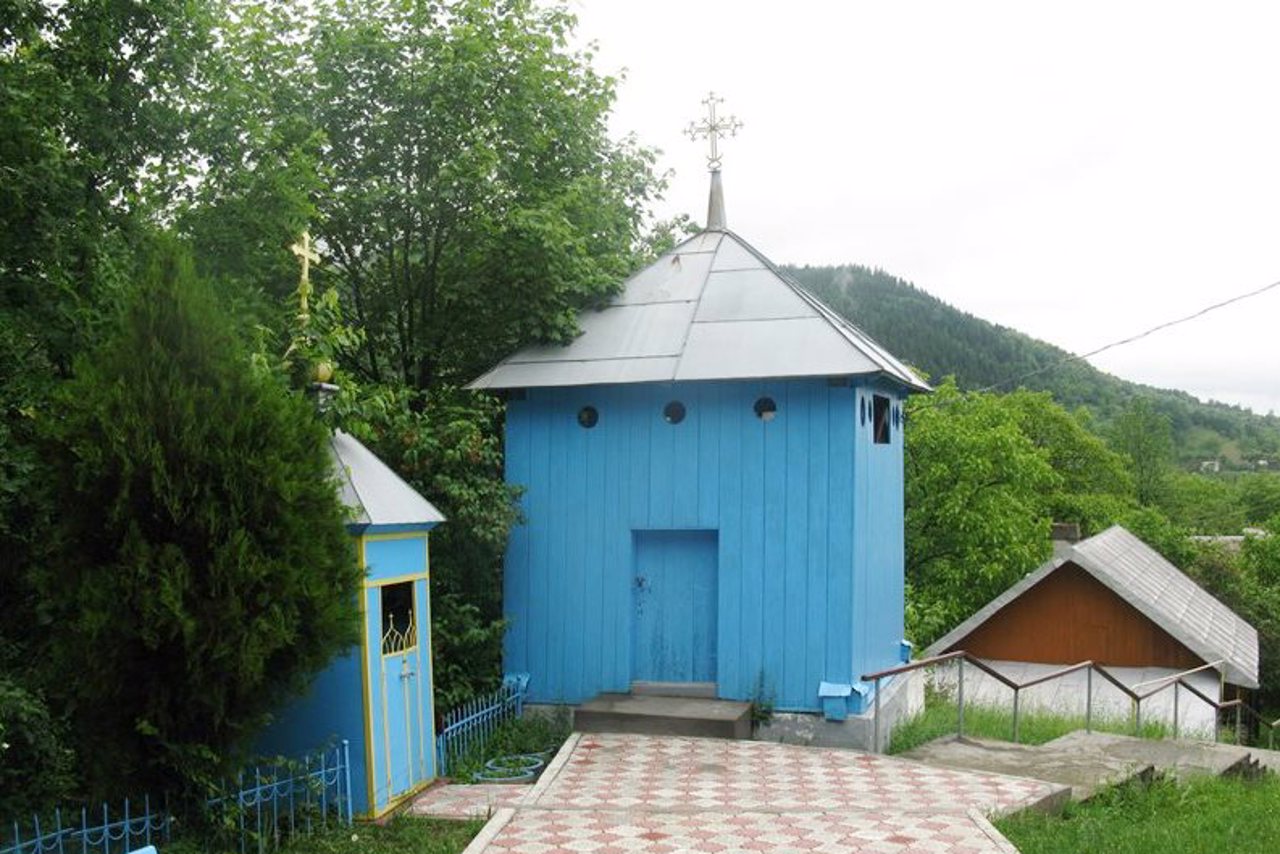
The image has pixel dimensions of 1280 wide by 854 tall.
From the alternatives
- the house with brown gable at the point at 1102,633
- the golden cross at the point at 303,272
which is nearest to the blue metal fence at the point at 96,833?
the golden cross at the point at 303,272

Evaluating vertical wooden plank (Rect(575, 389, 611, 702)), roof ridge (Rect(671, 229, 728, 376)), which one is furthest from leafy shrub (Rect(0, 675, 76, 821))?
roof ridge (Rect(671, 229, 728, 376))

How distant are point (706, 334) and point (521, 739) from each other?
14.1ft

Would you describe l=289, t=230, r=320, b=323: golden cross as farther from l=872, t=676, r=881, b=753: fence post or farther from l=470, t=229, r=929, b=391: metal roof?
l=872, t=676, r=881, b=753: fence post

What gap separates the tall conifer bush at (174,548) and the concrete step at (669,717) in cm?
388

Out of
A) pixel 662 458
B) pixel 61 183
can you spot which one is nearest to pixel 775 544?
pixel 662 458

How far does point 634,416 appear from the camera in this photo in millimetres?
11531

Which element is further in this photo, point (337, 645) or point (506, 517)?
point (506, 517)

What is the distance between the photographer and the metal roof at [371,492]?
349 inches

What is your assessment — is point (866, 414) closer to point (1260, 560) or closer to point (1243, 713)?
point (1243, 713)

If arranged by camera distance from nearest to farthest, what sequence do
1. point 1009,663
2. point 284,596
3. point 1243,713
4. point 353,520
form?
1. point 284,596
2. point 353,520
3. point 1009,663
4. point 1243,713

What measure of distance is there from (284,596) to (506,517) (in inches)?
166

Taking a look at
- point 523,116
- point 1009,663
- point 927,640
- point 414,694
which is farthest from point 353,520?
point 927,640

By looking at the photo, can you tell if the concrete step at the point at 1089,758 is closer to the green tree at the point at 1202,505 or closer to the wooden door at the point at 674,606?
the wooden door at the point at 674,606

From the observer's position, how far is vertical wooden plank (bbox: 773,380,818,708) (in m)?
10.9
